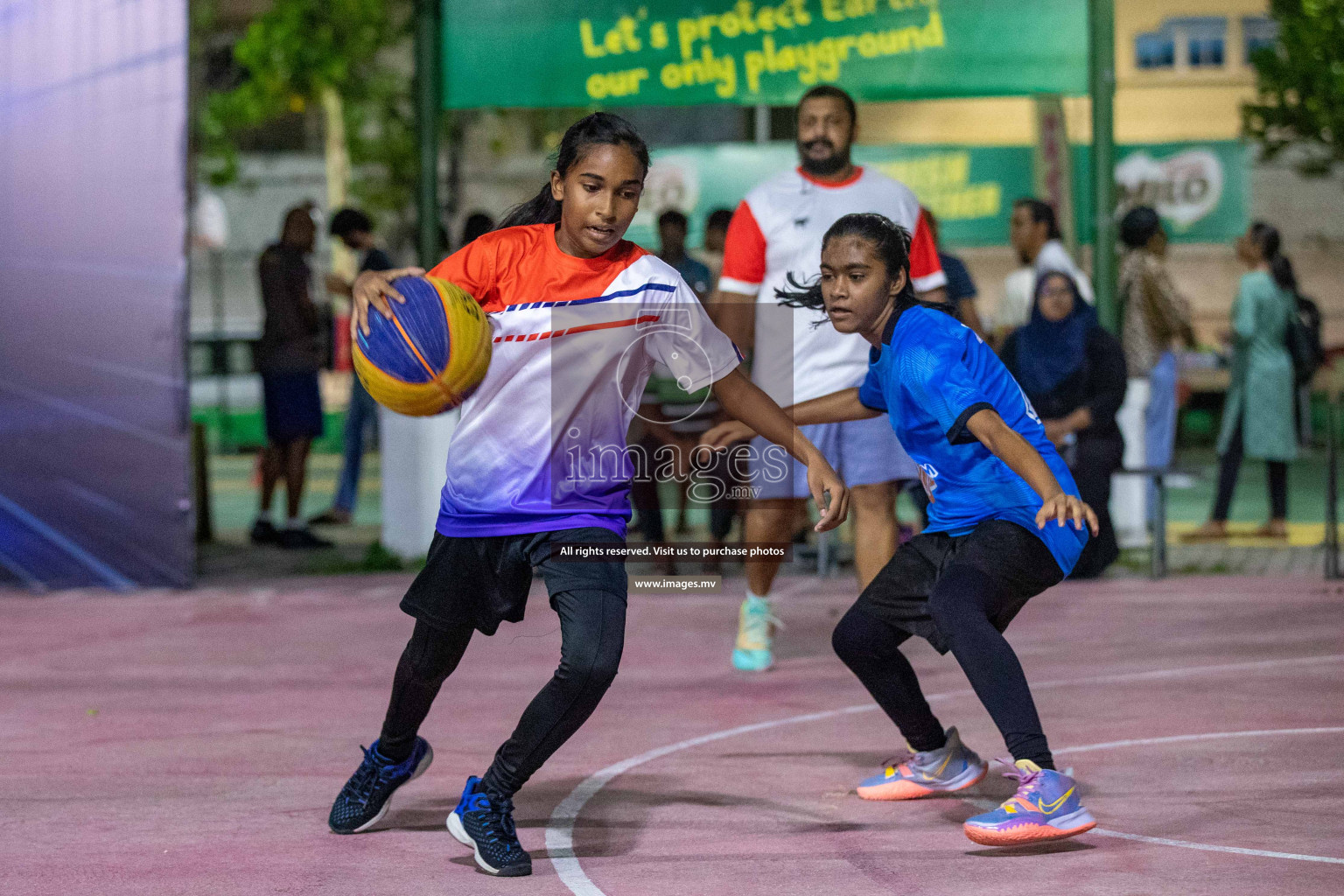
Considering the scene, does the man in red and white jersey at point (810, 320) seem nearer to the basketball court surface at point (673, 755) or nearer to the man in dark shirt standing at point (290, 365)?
the basketball court surface at point (673, 755)

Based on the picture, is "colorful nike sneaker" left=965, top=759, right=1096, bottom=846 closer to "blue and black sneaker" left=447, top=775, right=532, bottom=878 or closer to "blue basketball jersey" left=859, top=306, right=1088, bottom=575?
"blue basketball jersey" left=859, top=306, right=1088, bottom=575

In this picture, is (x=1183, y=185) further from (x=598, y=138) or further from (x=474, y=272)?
(x=474, y=272)

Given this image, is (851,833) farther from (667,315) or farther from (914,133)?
(914,133)

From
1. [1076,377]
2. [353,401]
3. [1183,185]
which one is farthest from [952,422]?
[1183,185]

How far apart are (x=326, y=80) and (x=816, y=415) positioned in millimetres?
25759

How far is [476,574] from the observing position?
4.78m

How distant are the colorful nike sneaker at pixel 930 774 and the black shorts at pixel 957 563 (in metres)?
0.47

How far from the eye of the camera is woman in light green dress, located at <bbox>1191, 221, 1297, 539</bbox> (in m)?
12.0

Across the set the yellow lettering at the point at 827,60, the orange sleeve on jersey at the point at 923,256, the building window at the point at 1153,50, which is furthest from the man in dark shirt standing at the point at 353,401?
the building window at the point at 1153,50

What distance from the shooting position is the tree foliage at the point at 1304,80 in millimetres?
13250

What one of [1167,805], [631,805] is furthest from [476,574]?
[1167,805]

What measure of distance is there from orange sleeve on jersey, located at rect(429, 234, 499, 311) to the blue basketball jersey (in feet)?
3.89

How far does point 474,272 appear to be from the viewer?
15.7 feet

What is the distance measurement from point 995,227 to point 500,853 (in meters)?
14.9
